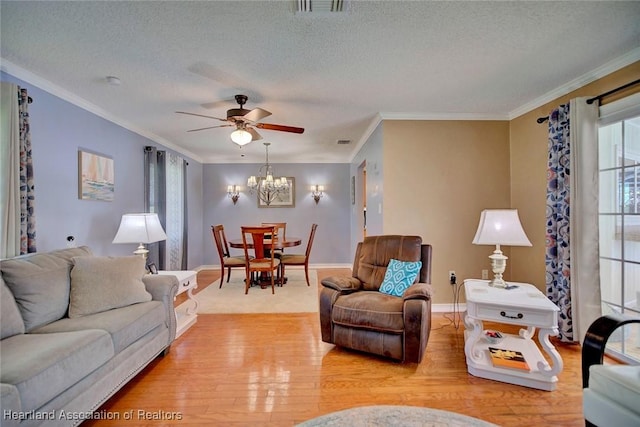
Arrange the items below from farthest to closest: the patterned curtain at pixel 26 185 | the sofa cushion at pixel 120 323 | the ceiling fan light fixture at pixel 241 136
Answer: the ceiling fan light fixture at pixel 241 136
the patterned curtain at pixel 26 185
the sofa cushion at pixel 120 323

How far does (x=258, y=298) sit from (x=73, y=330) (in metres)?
2.46

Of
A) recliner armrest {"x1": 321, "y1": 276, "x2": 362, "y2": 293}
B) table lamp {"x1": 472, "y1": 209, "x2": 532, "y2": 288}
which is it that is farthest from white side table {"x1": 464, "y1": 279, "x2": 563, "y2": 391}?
recliner armrest {"x1": 321, "y1": 276, "x2": 362, "y2": 293}

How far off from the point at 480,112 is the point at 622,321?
2.71 m

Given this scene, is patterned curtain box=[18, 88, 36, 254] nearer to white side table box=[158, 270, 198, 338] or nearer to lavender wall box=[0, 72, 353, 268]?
lavender wall box=[0, 72, 353, 268]

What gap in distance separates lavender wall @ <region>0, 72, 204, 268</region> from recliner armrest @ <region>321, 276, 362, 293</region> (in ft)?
8.60

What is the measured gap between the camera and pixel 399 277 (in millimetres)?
2639

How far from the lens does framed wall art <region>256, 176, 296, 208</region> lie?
6625mm

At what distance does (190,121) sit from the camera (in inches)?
149

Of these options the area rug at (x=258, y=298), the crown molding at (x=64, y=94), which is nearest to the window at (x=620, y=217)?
the area rug at (x=258, y=298)

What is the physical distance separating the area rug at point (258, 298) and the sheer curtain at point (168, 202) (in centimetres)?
79

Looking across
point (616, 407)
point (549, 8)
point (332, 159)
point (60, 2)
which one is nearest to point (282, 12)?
point (60, 2)

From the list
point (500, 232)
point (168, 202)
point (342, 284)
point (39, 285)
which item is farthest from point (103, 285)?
point (500, 232)

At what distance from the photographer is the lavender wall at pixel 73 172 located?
262 centimetres

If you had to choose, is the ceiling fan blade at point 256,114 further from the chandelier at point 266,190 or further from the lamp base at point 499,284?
the chandelier at point 266,190
